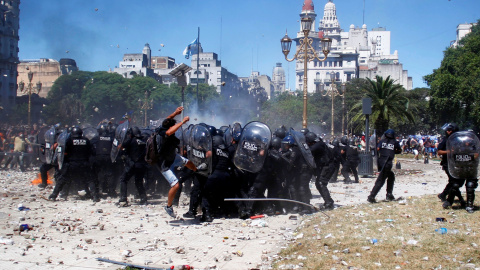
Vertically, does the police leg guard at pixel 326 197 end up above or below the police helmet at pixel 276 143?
below

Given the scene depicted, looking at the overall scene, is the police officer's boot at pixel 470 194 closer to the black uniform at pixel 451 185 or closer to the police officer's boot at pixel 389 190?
the black uniform at pixel 451 185

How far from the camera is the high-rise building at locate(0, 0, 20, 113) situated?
82125mm

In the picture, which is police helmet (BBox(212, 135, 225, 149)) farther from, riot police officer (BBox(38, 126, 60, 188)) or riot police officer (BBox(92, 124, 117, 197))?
riot police officer (BBox(38, 126, 60, 188))

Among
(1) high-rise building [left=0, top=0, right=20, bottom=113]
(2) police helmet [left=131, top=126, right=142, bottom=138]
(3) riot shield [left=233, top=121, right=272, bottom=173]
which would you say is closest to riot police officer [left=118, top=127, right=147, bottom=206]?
(2) police helmet [left=131, top=126, right=142, bottom=138]

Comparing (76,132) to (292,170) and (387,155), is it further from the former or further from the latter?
(387,155)

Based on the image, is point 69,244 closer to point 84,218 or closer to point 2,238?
point 2,238

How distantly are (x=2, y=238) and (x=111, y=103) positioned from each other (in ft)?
250

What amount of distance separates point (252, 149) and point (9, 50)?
87811 millimetres

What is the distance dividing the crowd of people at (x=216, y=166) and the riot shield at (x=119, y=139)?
0.02 meters

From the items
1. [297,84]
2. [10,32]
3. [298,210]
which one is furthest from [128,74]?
[298,210]

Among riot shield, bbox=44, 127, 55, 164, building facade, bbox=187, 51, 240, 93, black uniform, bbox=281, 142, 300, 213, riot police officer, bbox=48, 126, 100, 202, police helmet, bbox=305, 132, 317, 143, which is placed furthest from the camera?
building facade, bbox=187, 51, 240, 93

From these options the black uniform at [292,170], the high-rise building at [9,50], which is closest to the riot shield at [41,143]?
the black uniform at [292,170]

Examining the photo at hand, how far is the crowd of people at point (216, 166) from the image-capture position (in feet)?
30.5

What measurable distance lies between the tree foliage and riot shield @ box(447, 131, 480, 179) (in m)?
37.8
